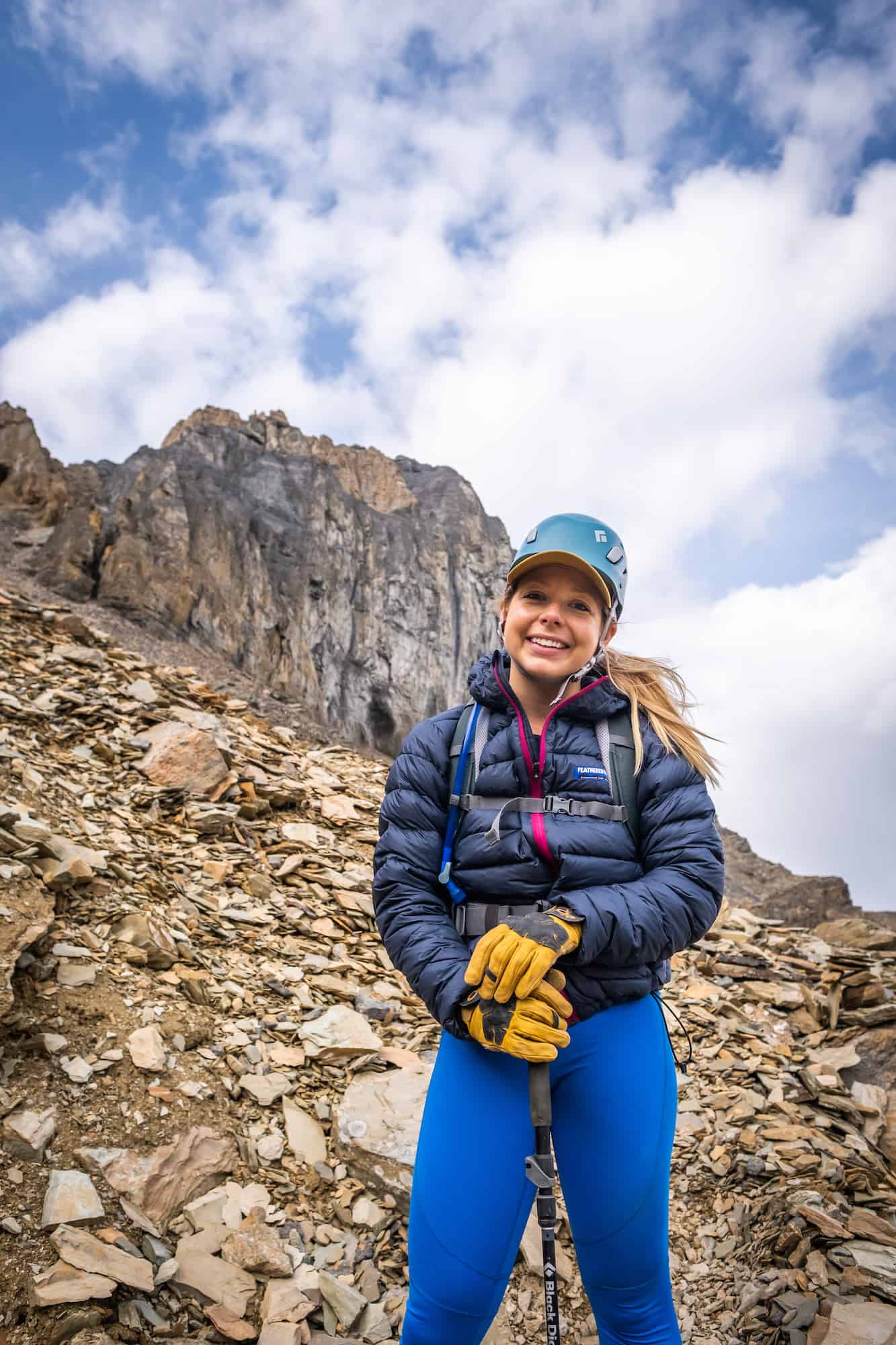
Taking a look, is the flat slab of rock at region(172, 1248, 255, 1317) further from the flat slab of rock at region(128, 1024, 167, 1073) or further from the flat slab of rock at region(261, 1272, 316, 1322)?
the flat slab of rock at region(128, 1024, 167, 1073)

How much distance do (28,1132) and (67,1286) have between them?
67 cm

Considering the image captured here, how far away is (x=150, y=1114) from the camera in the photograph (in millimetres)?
3379

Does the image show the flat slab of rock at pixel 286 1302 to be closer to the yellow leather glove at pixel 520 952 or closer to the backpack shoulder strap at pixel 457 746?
the yellow leather glove at pixel 520 952

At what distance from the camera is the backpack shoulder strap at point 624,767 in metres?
2.14

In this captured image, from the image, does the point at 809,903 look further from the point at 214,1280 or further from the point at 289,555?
the point at 289,555

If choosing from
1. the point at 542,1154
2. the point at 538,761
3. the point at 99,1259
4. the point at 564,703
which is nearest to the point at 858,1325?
the point at 542,1154

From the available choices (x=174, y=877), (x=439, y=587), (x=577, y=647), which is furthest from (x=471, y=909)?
(x=439, y=587)

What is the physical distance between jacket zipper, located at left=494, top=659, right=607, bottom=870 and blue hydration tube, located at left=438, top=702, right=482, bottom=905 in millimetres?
142

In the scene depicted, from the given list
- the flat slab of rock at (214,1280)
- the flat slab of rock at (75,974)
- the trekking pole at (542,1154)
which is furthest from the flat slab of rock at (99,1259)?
the trekking pole at (542,1154)

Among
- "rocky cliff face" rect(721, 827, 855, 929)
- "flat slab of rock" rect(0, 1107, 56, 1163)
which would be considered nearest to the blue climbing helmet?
"flat slab of rock" rect(0, 1107, 56, 1163)

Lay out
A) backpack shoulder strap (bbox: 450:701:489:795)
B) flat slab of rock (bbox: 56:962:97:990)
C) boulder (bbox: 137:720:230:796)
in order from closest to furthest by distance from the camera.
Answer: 1. backpack shoulder strap (bbox: 450:701:489:795)
2. flat slab of rock (bbox: 56:962:97:990)
3. boulder (bbox: 137:720:230:796)

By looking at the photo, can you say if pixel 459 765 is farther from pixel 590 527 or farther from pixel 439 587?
pixel 439 587

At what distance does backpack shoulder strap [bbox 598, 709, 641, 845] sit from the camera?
7.02 feet

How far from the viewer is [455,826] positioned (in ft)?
7.25
